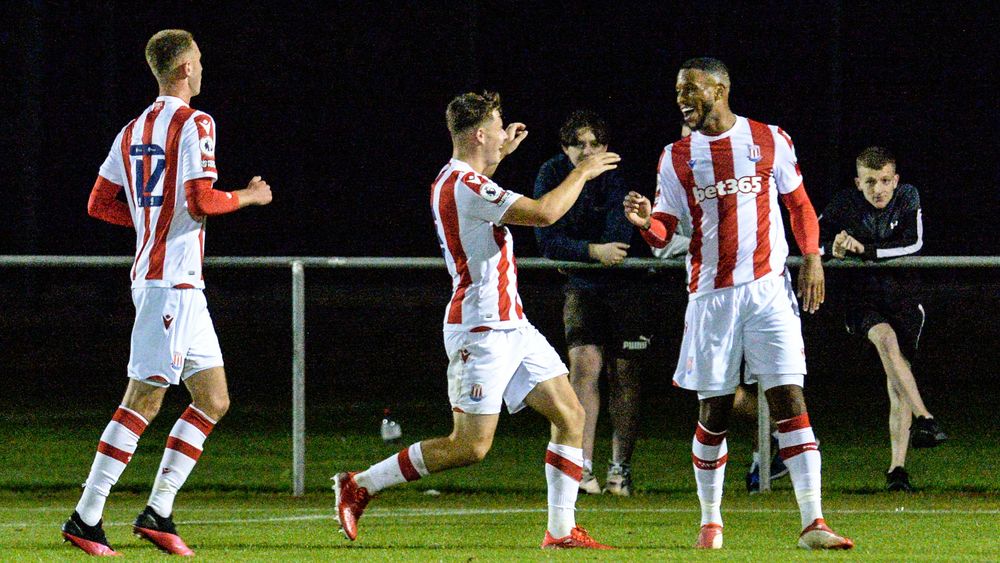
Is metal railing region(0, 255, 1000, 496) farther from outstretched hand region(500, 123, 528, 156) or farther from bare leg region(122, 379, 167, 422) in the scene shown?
bare leg region(122, 379, 167, 422)

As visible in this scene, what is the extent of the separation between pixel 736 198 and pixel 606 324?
7.35 feet

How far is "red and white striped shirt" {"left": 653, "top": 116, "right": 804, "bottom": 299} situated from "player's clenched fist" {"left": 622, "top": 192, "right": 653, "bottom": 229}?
257 millimetres

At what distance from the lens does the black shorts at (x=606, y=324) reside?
891cm

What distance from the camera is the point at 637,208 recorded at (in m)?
6.77

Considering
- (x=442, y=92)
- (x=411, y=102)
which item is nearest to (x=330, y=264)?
(x=442, y=92)

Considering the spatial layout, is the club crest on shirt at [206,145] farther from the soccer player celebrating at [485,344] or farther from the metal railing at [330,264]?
the metal railing at [330,264]

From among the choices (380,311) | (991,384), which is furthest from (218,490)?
(380,311)

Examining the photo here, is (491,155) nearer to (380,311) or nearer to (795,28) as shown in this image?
(380,311)

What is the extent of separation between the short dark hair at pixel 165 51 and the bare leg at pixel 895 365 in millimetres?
4228

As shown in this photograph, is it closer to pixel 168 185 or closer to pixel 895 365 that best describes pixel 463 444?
pixel 168 185

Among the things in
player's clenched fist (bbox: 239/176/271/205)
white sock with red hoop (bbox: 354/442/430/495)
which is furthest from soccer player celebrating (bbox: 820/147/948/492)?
player's clenched fist (bbox: 239/176/271/205)

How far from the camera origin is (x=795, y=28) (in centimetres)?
3772

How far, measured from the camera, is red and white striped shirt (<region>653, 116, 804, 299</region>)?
6797 millimetres

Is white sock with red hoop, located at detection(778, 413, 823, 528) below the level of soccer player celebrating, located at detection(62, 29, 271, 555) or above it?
below
